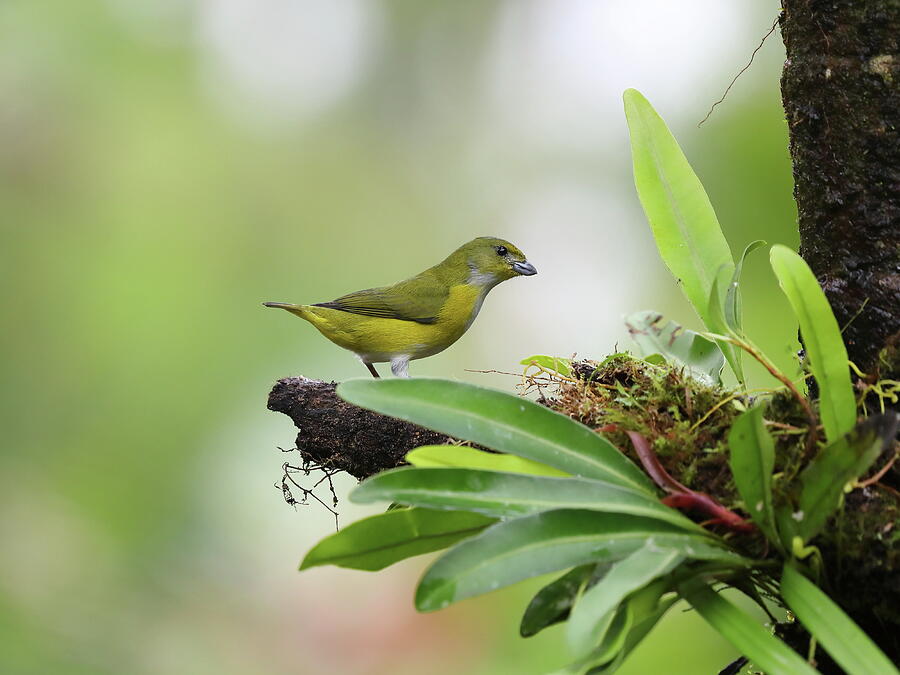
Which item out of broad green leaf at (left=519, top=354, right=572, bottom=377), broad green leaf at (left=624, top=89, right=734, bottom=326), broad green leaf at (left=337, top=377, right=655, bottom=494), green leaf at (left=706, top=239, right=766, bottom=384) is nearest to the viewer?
broad green leaf at (left=337, top=377, right=655, bottom=494)

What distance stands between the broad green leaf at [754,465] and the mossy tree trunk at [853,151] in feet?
1.01

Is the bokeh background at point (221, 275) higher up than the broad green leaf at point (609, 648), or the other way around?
the bokeh background at point (221, 275)

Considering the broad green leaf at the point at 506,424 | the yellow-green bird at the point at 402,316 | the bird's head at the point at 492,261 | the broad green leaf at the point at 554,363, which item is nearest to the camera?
the broad green leaf at the point at 506,424

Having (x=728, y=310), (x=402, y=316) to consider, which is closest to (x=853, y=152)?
(x=728, y=310)

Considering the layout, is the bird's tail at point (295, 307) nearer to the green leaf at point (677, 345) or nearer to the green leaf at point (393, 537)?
the green leaf at point (677, 345)

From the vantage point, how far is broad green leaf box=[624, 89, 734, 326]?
143 cm

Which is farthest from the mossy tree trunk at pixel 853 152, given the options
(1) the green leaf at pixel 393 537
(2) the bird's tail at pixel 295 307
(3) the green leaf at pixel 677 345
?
(2) the bird's tail at pixel 295 307

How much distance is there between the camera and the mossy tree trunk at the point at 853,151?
1.19m

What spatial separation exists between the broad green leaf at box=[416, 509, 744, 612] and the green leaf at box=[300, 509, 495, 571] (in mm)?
179

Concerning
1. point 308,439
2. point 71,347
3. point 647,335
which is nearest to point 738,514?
point 647,335

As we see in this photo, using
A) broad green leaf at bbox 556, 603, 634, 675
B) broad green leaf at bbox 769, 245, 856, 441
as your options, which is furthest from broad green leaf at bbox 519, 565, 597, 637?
broad green leaf at bbox 769, 245, 856, 441

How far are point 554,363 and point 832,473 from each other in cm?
69

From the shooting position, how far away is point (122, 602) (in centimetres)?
379

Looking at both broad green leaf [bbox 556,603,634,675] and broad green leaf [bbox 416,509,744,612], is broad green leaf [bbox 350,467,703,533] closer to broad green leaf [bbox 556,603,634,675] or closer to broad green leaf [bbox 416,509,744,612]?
broad green leaf [bbox 416,509,744,612]
